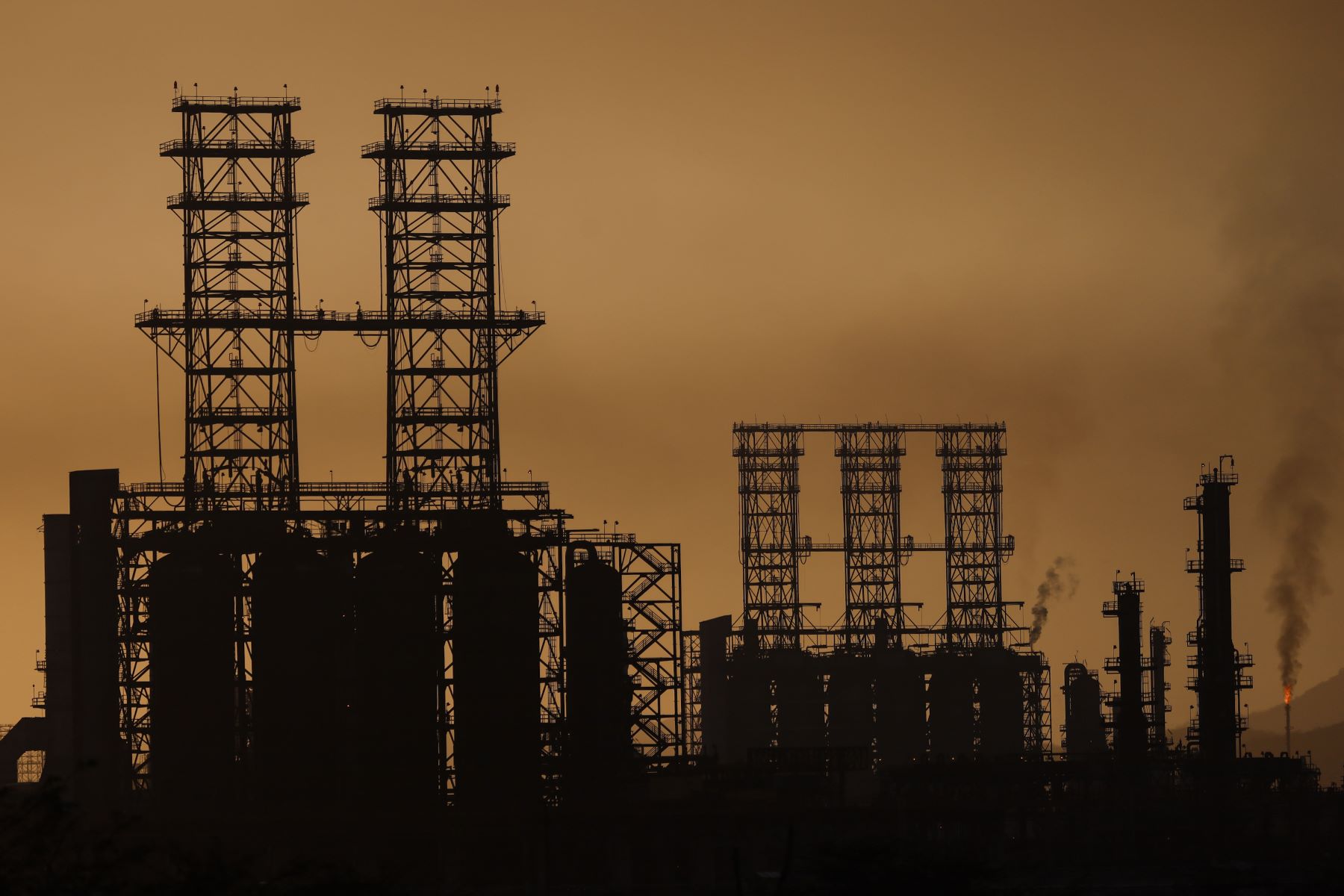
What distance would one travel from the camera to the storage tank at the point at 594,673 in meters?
112

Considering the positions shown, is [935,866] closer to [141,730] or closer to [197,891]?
[197,891]

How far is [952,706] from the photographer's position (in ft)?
573

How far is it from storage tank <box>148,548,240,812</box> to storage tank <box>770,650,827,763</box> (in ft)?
220

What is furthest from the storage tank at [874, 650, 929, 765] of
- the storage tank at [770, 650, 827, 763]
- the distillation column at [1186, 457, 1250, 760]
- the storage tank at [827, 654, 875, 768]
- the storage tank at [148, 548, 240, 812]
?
the storage tank at [148, 548, 240, 812]

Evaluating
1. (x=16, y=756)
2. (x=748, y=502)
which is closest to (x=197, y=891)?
(x=16, y=756)

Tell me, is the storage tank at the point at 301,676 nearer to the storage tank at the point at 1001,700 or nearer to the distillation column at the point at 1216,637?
the distillation column at the point at 1216,637

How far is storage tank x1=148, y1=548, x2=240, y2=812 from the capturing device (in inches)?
4222

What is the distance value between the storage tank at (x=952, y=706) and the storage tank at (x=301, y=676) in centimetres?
7063

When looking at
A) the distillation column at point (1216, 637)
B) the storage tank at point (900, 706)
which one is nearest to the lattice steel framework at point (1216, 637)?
the distillation column at point (1216, 637)

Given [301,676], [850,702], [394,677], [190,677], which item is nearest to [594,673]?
[394,677]

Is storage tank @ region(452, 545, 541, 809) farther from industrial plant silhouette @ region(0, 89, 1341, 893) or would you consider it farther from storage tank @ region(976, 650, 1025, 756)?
storage tank @ region(976, 650, 1025, 756)

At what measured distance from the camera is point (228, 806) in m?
106

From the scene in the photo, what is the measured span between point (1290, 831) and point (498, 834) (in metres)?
42.3

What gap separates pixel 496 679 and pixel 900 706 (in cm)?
6876
